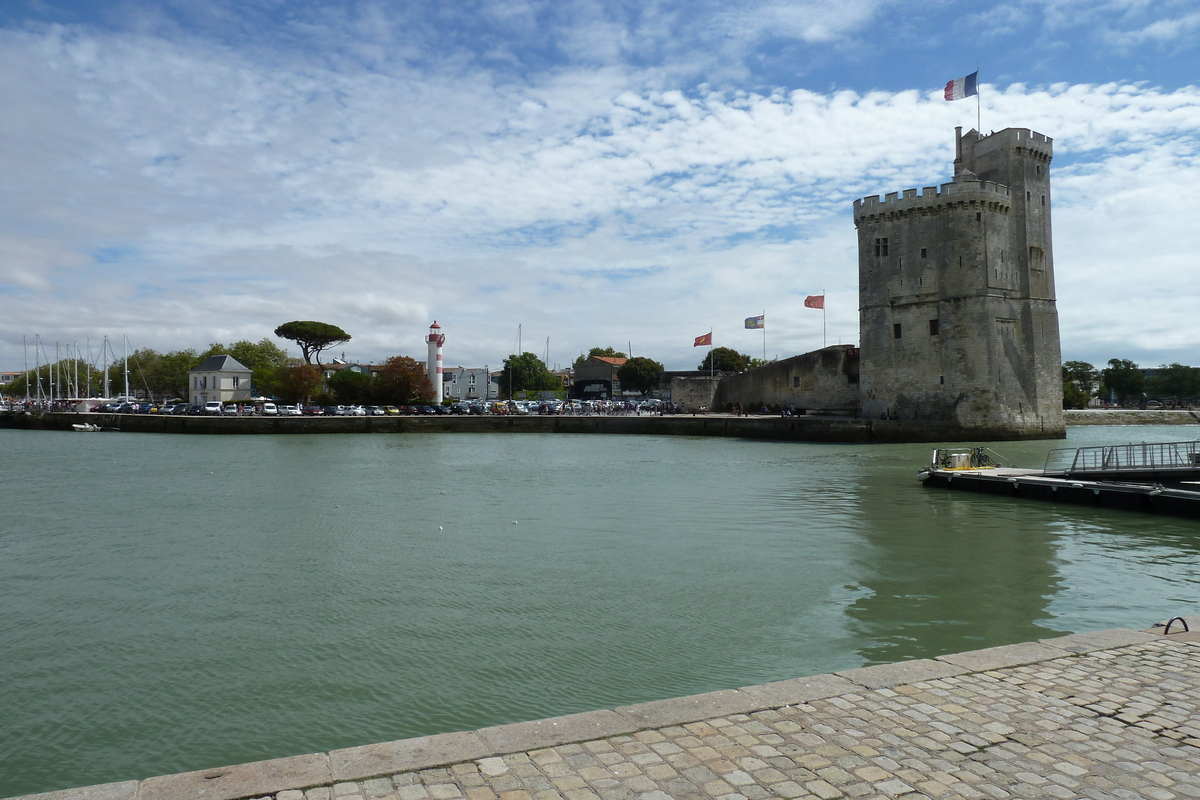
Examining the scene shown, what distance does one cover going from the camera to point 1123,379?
101938 millimetres

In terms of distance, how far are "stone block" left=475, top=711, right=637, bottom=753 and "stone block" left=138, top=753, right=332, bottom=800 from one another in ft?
3.07

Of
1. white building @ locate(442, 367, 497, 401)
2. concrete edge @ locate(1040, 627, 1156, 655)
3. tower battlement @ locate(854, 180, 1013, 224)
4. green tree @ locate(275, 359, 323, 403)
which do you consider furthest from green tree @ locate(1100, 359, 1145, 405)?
concrete edge @ locate(1040, 627, 1156, 655)

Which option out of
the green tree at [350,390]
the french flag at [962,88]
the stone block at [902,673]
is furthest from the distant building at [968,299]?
the green tree at [350,390]

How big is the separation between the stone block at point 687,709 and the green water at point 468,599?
190 centimetres

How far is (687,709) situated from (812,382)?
49600 millimetres

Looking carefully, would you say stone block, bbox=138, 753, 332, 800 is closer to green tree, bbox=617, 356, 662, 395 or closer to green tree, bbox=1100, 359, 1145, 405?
green tree, bbox=617, 356, 662, 395

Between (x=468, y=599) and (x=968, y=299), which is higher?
(x=968, y=299)

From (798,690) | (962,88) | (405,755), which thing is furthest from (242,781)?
(962,88)

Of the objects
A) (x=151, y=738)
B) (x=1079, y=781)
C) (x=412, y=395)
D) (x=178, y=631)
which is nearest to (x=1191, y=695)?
(x=1079, y=781)

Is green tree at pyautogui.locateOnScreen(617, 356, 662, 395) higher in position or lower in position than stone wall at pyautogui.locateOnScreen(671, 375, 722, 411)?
higher

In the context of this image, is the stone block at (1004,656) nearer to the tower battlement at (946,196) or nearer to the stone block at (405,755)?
the stone block at (405,755)

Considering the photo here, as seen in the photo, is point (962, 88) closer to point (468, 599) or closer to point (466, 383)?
point (468, 599)

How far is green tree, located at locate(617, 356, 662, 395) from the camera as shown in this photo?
104312 millimetres

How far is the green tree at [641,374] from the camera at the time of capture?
104312 millimetres
